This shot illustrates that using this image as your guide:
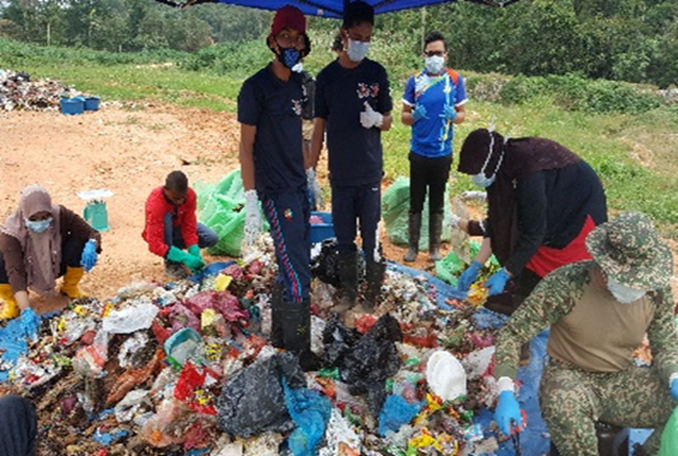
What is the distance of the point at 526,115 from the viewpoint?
14195mm

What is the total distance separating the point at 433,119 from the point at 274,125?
1.80 meters

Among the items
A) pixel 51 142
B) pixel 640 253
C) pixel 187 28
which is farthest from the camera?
pixel 187 28

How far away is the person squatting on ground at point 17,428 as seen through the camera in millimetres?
2090

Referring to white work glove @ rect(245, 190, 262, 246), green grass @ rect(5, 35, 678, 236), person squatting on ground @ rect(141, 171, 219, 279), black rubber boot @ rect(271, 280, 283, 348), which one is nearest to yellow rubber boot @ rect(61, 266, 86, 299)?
person squatting on ground @ rect(141, 171, 219, 279)

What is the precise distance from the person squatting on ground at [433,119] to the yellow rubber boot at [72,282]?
2.56 m

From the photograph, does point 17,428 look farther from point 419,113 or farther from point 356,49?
point 419,113

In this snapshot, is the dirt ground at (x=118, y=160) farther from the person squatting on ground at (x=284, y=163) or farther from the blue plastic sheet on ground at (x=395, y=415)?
the blue plastic sheet on ground at (x=395, y=415)

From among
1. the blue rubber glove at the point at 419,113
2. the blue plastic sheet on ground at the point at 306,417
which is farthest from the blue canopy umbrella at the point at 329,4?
the blue plastic sheet on ground at the point at 306,417

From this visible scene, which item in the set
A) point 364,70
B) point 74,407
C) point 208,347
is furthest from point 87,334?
point 364,70

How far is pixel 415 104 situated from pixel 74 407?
3.15 m

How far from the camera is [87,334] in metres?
3.29

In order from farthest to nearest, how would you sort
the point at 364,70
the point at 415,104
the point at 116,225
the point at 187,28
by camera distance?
1. the point at 187,28
2. the point at 116,225
3. the point at 415,104
4. the point at 364,70

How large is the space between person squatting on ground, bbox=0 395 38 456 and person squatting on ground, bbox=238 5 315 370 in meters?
1.26

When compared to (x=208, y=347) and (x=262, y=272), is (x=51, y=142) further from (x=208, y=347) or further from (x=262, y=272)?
(x=208, y=347)
